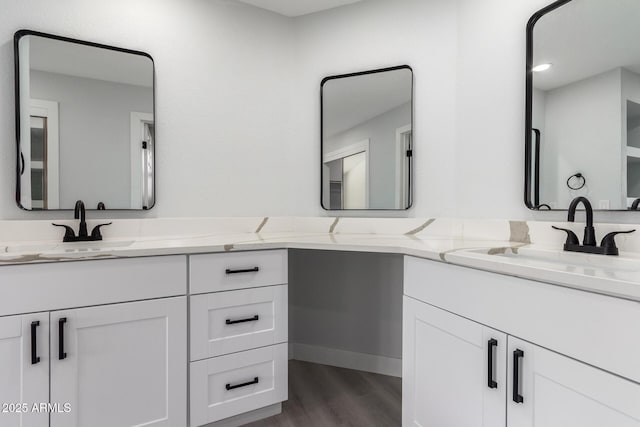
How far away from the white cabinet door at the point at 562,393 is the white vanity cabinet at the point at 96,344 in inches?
47.5

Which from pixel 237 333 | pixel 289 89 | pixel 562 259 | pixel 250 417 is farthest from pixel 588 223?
pixel 289 89

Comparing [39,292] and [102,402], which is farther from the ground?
[39,292]

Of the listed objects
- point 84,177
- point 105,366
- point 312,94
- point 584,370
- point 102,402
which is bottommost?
point 102,402

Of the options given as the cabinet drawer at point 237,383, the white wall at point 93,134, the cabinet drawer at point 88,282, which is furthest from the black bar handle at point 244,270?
the white wall at point 93,134

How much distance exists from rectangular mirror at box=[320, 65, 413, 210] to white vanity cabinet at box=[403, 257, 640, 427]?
75cm

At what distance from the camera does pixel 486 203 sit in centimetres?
183

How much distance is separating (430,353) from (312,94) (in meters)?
1.69

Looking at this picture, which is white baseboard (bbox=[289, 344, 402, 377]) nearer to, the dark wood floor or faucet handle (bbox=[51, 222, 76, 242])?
the dark wood floor

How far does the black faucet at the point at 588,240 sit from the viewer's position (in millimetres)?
1237

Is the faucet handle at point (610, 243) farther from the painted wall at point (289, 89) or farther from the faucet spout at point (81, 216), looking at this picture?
the faucet spout at point (81, 216)

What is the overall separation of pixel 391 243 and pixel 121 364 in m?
1.17

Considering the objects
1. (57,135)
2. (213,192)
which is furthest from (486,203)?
(57,135)

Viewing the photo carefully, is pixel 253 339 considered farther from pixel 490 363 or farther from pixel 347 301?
pixel 490 363

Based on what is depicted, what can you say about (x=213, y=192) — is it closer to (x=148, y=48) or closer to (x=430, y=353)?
(x=148, y=48)
